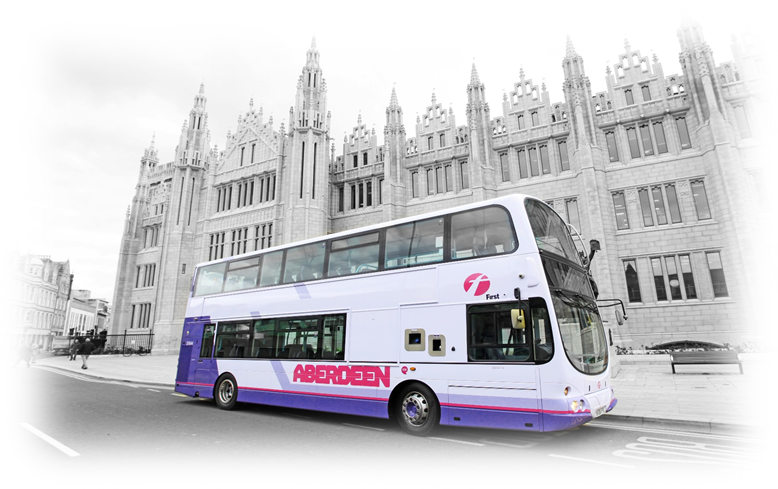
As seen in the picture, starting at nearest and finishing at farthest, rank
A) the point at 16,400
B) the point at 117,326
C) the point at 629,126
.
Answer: the point at 16,400
the point at 629,126
the point at 117,326

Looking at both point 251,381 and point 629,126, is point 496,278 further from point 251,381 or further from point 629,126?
point 629,126

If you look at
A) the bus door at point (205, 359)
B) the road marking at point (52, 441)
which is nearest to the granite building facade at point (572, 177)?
the bus door at point (205, 359)

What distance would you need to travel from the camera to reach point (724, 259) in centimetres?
Result: 2098

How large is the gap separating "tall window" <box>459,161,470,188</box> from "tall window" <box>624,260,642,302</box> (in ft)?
38.3

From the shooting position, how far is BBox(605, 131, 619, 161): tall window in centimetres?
2503

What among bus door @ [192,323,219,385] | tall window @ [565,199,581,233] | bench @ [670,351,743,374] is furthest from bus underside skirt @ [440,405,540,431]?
tall window @ [565,199,581,233]

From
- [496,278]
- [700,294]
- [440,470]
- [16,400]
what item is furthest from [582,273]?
[700,294]

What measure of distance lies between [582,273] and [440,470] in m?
4.74

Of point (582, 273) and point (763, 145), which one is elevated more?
point (763, 145)

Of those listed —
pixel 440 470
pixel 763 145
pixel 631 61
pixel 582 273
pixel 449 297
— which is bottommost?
pixel 440 470

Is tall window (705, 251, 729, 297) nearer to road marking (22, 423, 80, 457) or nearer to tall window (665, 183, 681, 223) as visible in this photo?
→ tall window (665, 183, 681, 223)

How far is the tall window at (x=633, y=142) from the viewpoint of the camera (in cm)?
2448

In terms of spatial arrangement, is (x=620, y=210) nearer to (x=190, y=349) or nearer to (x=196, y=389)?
(x=190, y=349)

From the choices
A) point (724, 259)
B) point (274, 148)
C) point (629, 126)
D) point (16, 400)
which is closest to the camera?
point (16, 400)
